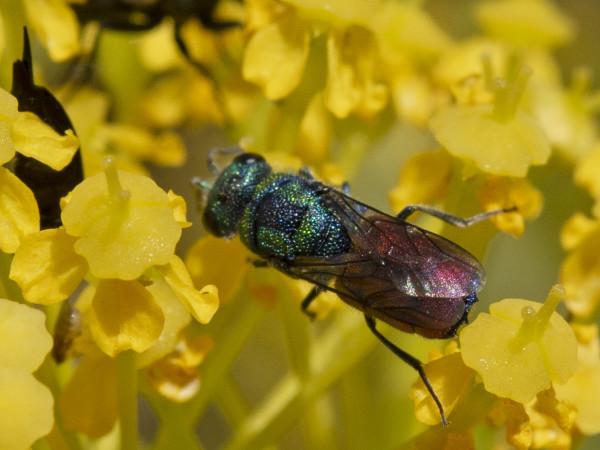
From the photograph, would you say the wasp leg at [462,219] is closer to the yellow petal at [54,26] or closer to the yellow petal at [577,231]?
the yellow petal at [577,231]

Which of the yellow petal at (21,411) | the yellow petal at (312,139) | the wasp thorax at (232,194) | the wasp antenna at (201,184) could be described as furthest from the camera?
the yellow petal at (312,139)

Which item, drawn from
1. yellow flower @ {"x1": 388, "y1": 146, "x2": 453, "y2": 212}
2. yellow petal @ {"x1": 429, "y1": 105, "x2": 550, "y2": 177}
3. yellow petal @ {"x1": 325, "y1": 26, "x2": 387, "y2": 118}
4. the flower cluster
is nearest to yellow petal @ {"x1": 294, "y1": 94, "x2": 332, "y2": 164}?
the flower cluster

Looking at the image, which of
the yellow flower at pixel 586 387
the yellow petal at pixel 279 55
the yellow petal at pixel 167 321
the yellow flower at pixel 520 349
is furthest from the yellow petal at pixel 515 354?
the yellow petal at pixel 279 55

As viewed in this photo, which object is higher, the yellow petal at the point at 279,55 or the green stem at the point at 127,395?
the yellow petal at the point at 279,55

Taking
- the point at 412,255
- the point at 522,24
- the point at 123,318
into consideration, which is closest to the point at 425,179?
the point at 412,255

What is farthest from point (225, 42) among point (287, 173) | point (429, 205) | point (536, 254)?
point (536, 254)

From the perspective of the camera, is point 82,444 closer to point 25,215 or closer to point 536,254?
point 25,215

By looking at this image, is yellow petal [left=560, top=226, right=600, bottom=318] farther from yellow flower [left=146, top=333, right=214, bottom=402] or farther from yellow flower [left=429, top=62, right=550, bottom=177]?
yellow flower [left=146, top=333, right=214, bottom=402]
